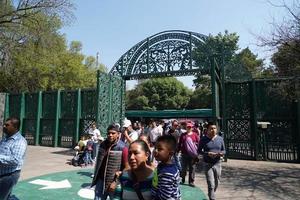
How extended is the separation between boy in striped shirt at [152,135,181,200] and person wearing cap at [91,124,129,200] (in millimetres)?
1653

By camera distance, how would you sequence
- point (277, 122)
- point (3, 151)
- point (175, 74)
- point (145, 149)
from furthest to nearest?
point (175, 74) < point (277, 122) < point (3, 151) < point (145, 149)

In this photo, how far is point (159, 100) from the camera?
50438 mm

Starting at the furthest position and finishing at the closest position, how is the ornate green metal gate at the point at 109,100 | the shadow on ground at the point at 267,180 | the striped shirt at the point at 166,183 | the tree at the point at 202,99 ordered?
the tree at the point at 202,99
the ornate green metal gate at the point at 109,100
the shadow on ground at the point at 267,180
the striped shirt at the point at 166,183

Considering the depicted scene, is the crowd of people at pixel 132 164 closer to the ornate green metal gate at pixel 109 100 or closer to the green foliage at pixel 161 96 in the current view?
the ornate green metal gate at pixel 109 100

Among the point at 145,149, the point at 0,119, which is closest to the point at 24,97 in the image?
the point at 0,119

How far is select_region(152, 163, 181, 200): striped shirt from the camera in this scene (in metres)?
2.62

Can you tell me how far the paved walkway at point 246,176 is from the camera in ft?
25.2

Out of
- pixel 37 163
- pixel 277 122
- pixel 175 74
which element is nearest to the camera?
pixel 37 163

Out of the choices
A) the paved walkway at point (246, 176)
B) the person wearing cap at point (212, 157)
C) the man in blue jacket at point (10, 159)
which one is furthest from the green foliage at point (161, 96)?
the man in blue jacket at point (10, 159)

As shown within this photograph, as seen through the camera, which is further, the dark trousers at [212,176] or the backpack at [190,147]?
the backpack at [190,147]

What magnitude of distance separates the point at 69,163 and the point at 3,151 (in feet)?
27.7

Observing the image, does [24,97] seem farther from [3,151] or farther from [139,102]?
[139,102]

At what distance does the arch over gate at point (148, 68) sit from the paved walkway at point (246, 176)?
249cm

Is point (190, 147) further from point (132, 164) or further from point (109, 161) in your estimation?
point (132, 164)
